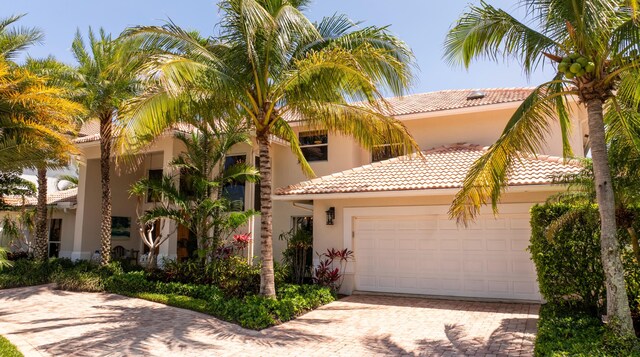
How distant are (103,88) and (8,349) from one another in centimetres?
961

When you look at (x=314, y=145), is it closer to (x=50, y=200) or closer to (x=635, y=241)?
(x=635, y=241)

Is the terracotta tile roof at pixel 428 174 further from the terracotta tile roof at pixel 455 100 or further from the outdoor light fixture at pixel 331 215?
the terracotta tile roof at pixel 455 100

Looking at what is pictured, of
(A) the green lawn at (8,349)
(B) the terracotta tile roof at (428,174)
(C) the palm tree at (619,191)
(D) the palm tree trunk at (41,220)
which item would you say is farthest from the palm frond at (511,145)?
(D) the palm tree trunk at (41,220)

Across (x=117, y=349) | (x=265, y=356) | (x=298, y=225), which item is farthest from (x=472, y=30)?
(x=298, y=225)

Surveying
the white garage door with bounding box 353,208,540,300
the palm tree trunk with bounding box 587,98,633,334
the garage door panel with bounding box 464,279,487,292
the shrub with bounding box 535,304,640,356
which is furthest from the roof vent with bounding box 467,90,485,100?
the palm tree trunk with bounding box 587,98,633,334

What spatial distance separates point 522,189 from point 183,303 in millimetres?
9048

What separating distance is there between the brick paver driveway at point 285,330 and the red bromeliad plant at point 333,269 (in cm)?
120

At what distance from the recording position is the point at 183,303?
1134 cm

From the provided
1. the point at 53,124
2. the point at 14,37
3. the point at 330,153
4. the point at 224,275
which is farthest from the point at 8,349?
the point at 330,153

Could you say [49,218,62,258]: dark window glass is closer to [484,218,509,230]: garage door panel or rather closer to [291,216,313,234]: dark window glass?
[291,216,313,234]: dark window glass

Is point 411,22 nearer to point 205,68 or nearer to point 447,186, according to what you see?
point 447,186

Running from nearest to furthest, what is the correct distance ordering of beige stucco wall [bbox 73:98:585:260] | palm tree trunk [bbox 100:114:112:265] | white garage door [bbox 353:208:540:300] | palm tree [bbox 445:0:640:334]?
palm tree [bbox 445:0:640:334] < white garage door [bbox 353:208:540:300] < beige stucco wall [bbox 73:98:585:260] < palm tree trunk [bbox 100:114:112:265]

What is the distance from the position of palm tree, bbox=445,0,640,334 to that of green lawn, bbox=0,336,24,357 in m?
7.58

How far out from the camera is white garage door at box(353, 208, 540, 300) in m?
11.8
